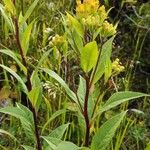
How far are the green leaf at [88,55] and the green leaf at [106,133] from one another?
171mm

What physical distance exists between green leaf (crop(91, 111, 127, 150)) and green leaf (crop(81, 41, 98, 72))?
Answer: 171 mm

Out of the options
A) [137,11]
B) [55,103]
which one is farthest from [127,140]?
[137,11]

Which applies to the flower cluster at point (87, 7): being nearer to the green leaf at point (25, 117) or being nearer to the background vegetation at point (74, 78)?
the background vegetation at point (74, 78)

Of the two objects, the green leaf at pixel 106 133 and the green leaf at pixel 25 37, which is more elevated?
the green leaf at pixel 25 37

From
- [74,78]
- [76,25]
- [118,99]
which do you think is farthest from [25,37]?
[74,78]

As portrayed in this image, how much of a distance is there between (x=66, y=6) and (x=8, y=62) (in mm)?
711

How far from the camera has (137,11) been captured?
Answer: 3.19 meters

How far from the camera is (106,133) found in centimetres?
121

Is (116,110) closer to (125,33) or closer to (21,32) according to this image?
(125,33)

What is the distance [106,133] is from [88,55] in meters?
0.24

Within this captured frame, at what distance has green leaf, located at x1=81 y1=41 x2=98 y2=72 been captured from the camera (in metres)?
1.10

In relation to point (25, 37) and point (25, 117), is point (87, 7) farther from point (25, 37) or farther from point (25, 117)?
point (25, 117)

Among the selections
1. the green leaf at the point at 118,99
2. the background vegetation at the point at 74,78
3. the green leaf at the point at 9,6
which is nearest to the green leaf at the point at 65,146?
the background vegetation at the point at 74,78

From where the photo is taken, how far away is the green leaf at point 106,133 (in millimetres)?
1200
